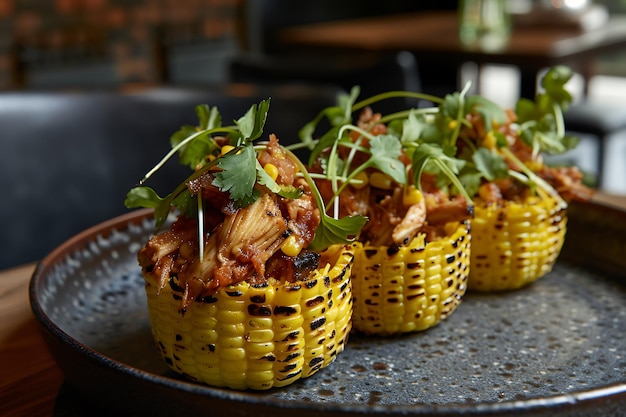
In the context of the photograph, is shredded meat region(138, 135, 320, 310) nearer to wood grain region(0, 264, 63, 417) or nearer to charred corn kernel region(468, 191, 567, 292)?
wood grain region(0, 264, 63, 417)

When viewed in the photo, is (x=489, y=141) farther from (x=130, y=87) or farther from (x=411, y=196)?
(x=130, y=87)

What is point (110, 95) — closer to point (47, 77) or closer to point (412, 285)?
point (412, 285)

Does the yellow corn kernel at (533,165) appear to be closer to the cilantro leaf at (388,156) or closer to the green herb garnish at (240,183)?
the cilantro leaf at (388,156)

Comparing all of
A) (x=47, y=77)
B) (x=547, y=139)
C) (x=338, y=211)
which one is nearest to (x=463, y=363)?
(x=338, y=211)

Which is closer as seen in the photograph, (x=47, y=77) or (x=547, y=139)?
(x=547, y=139)

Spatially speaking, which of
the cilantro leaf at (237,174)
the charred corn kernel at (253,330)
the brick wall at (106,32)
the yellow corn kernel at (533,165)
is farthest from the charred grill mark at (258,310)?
the brick wall at (106,32)
